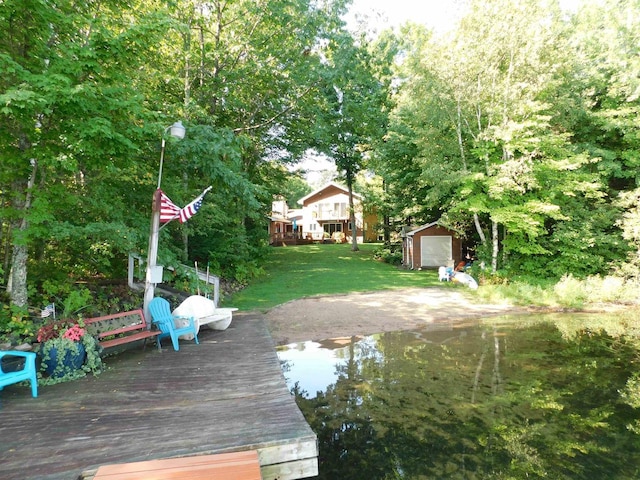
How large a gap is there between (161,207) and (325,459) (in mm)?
5076

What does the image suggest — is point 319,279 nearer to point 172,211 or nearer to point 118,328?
point 172,211

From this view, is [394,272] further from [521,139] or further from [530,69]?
[530,69]

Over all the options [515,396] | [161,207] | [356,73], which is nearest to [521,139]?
[356,73]

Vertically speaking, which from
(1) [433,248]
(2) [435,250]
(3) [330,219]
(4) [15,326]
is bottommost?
(4) [15,326]

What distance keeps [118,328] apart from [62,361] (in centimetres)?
134

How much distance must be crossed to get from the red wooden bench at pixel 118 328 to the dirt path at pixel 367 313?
9.44ft

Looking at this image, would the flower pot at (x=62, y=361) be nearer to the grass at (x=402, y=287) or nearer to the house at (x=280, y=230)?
the grass at (x=402, y=287)

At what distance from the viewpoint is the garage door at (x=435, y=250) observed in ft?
68.1

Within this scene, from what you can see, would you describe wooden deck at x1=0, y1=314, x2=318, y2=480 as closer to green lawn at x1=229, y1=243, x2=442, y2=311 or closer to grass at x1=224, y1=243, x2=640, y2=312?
grass at x1=224, y1=243, x2=640, y2=312

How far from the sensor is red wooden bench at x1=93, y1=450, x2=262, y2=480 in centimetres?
269

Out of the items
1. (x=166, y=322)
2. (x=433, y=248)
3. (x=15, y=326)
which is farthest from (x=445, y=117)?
(x=15, y=326)

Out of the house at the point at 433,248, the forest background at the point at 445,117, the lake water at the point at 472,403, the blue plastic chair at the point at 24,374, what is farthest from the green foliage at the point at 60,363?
the house at the point at 433,248

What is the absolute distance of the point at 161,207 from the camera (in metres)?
6.83

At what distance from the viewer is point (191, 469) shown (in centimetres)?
280
